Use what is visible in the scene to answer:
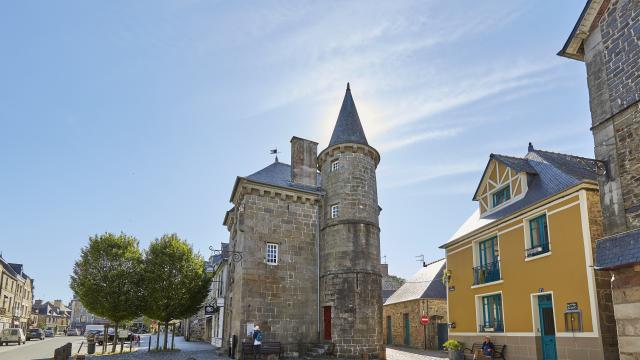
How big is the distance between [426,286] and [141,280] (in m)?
15.3

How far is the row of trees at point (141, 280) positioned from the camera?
2209 centimetres

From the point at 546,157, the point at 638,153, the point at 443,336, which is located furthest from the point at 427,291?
the point at 638,153

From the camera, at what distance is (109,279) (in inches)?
888

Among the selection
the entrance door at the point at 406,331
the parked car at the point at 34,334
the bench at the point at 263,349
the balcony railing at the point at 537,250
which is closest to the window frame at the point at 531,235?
the balcony railing at the point at 537,250

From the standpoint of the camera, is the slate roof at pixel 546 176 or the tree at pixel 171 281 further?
the tree at pixel 171 281

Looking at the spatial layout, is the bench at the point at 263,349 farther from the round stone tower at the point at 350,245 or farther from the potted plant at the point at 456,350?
the potted plant at the point at 456,350

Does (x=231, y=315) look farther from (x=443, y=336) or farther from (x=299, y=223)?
(x=443, y=336)

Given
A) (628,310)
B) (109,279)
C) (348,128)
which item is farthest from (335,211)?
(628,310)

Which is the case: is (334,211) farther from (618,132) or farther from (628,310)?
(628,310)

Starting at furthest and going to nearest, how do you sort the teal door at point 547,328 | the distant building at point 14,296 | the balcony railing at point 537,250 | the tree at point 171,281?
the distant building at point 14,296 < the tree at point 171,281 < the balcony railing at point 537,250 < the teal door at point 547,328

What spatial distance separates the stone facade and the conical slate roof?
1156 cm

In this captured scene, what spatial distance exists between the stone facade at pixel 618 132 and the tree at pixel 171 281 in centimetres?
1838

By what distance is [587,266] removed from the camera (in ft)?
40.2

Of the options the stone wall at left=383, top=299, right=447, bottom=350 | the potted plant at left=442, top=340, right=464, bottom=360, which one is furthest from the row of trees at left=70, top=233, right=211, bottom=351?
the potted plant at left=442, top=340, right=464, bottom=360
